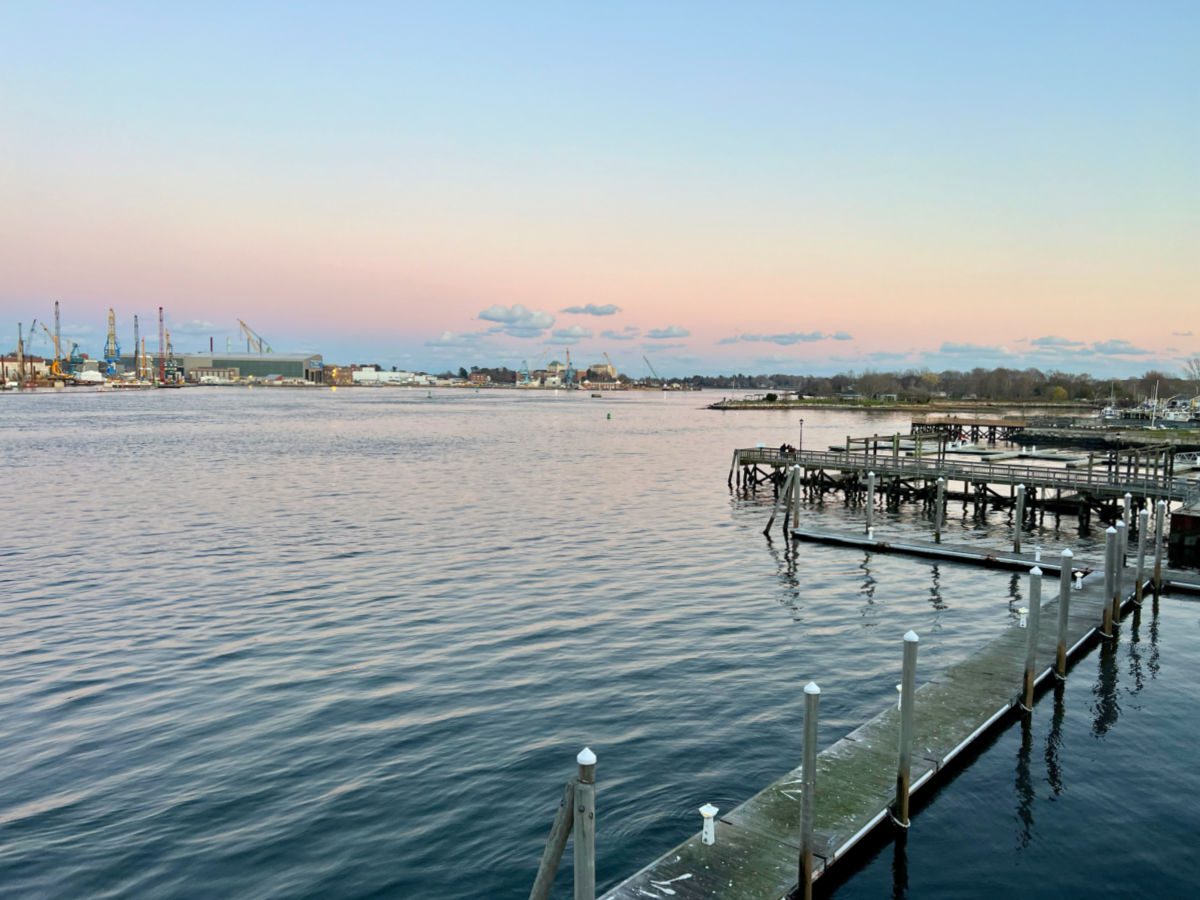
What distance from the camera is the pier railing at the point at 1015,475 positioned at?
153 ft

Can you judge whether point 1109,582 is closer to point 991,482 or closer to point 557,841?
point 557,841

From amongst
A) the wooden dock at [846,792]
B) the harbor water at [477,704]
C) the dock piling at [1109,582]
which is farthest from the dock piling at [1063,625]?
the dock piling at [1109,582]

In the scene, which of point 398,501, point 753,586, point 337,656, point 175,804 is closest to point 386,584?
point 337,656

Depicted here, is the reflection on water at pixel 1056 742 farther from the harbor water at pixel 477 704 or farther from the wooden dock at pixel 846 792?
the wooden dock at pixel 846 792

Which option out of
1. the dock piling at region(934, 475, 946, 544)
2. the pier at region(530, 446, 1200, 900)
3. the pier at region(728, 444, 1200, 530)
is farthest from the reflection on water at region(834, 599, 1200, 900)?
the pier at region(728, 444, 1200, 530)

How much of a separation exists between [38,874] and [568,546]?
1196 inches

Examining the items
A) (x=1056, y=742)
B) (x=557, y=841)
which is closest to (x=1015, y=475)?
(x=1056, y=742)

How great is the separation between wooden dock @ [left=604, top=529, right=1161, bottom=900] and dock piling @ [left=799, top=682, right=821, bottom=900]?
0.63 ft

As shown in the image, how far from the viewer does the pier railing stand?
153 feet

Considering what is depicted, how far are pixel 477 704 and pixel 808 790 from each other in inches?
446

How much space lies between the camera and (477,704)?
2153 centimetres

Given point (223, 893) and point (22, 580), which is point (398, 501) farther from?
point (223, 893)

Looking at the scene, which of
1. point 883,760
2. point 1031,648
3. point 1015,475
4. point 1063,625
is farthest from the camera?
point 1015,475

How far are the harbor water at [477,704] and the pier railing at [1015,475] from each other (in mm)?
3572
